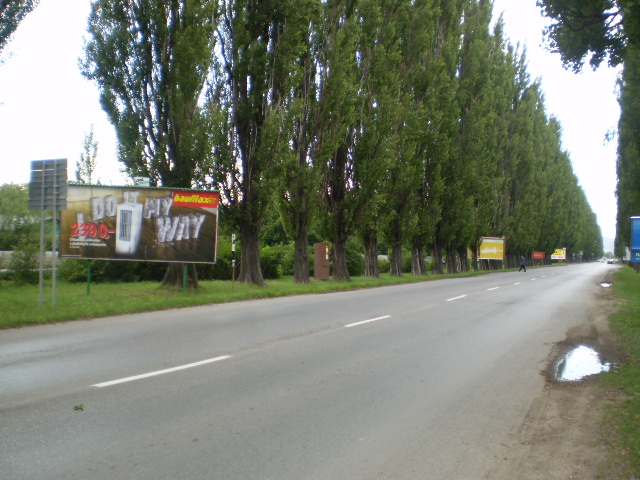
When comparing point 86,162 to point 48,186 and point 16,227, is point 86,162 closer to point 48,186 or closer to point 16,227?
point 16,227

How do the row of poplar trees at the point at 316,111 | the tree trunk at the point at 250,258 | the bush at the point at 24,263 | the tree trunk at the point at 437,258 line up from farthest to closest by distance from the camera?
the tree trunk at the point at 437,258
the tree trunk at the point at 250,258
the bush at the point at 24,263
the row of poplar trees at the point at 316,111

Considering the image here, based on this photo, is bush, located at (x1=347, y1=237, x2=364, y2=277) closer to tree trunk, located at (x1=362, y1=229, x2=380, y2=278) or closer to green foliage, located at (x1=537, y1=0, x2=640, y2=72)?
tree trunk, located at (x1=362, y1=229, x2=380, y2=278)

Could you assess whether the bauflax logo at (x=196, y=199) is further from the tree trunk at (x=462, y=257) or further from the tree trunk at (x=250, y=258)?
the tree trunk at (x=462, y=257)

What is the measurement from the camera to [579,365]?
8.74m

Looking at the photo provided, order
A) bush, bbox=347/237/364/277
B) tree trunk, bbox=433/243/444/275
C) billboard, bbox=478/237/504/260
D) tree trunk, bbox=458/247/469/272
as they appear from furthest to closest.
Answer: billboard, bbox=478/237/504/260
tree trunk, bbox=458/247/469/272
tree trunk, bbox=433/243/444/275
bush, bbox=347/237/364/277

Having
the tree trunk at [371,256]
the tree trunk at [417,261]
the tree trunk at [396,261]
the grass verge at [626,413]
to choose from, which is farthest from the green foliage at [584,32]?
the tree trunk at [417,261]

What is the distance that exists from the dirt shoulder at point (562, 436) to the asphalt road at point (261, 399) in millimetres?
169

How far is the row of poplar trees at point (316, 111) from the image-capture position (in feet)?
61.2

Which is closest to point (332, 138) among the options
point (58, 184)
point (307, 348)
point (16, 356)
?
point (58, 184)

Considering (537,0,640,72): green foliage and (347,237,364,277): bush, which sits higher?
(537,0,640,72): green foliage

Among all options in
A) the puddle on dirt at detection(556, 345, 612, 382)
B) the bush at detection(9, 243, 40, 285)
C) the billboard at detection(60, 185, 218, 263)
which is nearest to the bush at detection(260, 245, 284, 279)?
the bush at detection(9, 243, 40, 285)

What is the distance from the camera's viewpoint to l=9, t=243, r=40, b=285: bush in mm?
21844

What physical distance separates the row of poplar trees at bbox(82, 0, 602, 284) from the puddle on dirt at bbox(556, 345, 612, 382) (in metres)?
13.2

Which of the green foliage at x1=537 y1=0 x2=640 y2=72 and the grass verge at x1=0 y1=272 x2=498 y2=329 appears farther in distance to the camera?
the grass verge at x1=0 y1=272 x2=498 y2=329
